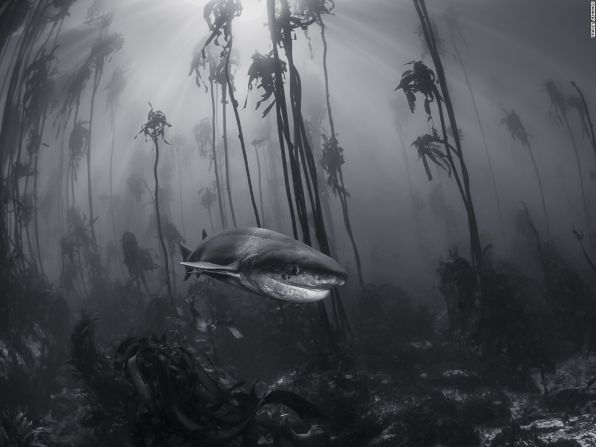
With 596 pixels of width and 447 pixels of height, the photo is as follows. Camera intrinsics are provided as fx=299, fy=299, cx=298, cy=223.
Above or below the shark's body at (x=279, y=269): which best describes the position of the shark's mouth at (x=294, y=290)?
below

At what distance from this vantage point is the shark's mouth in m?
1.90

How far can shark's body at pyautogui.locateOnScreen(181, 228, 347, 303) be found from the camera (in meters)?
1.85

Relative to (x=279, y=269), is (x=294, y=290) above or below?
below

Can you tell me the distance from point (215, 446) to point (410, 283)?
2223cm

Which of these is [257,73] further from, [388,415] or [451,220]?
[451,220]

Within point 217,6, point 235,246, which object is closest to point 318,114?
point 217,6

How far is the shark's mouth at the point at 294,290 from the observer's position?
1.90m

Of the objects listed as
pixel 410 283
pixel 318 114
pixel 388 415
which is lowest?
pixel 410 283

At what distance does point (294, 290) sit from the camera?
1911 mm

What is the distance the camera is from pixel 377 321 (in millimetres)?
9336

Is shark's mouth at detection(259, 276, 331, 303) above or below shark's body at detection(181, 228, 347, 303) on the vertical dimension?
below

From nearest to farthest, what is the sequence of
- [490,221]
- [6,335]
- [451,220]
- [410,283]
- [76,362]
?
[76,362] → [6,335] → [410,283] → [451,220] → [490,221]

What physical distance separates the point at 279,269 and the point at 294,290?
6.5 inches

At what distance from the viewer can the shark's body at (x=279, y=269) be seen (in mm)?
1853
